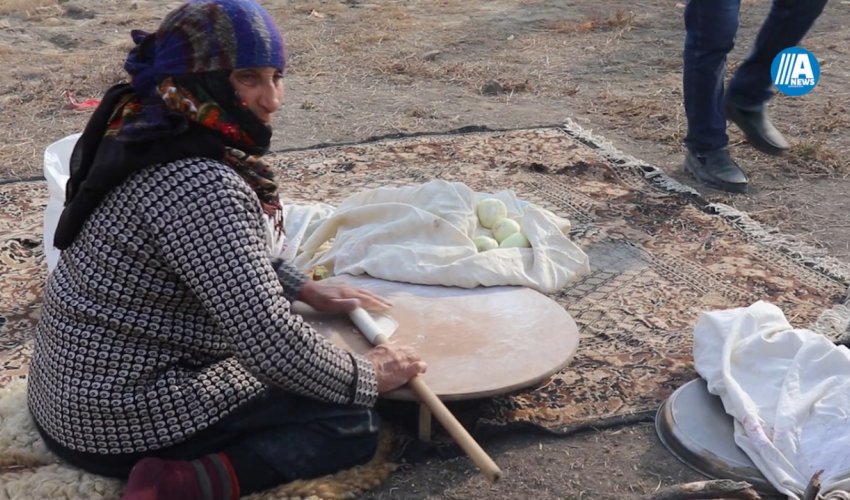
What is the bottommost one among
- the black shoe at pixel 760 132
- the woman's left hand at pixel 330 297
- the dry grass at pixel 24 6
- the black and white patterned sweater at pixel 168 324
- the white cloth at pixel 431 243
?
the dry grass at pixel 24 6

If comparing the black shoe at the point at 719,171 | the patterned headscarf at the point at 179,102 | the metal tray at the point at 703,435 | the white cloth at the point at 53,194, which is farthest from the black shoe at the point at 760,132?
the patterned headscarf at the point at 179,102

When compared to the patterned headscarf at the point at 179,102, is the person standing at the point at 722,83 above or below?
below

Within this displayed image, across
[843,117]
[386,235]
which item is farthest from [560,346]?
[843,117]

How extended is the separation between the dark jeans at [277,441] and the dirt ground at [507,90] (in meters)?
0.20

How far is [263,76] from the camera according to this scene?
7.27 ft

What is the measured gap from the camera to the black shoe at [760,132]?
4945 millimetres

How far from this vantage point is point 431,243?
135 inches

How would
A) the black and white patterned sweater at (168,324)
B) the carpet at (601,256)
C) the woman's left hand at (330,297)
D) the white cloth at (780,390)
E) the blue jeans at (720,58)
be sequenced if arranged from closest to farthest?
the black and white patterned sweater at (168,324) → the white cloth at (780,390) → the woman's left hand at (330,297) → the carpet at (601,256) → the blue jeans at (720,58)

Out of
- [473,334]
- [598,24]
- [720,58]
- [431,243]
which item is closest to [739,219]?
[720,58]

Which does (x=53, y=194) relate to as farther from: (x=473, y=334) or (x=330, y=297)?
(x=473, y=334)

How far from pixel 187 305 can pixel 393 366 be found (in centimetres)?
52

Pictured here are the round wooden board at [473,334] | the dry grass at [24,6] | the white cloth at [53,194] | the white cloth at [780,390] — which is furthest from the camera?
the dry grass at [24,6]

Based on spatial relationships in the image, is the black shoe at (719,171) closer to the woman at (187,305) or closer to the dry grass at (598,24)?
the woman at (187,305)

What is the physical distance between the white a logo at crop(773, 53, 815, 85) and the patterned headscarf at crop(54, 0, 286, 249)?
453 cm
